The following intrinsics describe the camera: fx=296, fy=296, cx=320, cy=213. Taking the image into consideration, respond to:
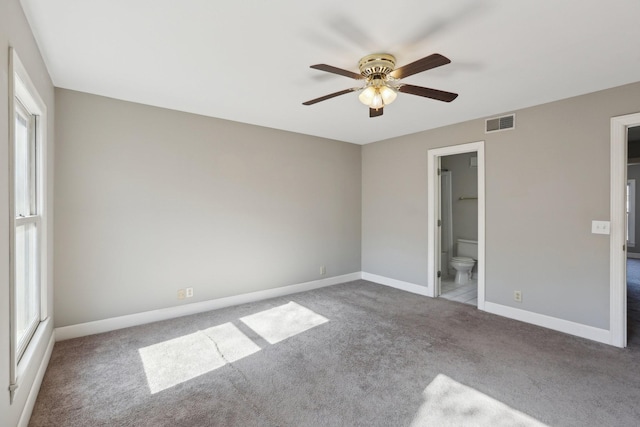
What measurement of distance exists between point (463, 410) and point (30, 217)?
329 cm

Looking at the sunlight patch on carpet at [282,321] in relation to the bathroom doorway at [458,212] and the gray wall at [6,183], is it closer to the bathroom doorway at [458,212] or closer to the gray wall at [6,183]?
the gray wall at [6,183]

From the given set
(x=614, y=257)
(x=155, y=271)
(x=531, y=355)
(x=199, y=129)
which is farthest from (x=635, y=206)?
(x=155, y=271)

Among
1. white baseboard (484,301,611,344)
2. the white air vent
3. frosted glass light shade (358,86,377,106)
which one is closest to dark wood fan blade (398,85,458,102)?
frosted glass light shade (358,86,377,106)

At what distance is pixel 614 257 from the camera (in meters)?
2.83

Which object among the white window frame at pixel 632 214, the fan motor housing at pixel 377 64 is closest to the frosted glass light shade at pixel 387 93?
the fan motor housing at pixel 377 64

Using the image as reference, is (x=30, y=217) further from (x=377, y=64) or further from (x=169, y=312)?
(x=377, y=64)

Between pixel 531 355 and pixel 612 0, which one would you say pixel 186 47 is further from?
pixel 531 355

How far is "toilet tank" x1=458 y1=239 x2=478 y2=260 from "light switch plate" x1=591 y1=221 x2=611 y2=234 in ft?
7.80

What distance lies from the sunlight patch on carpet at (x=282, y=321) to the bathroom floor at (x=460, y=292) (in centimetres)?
206

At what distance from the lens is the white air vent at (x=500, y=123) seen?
11.4 feet

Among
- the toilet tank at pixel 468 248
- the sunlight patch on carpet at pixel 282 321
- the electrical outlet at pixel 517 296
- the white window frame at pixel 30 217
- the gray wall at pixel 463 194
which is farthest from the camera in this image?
the gray wall at pixel 463 194

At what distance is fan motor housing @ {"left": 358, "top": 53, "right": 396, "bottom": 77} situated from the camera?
7.18ft

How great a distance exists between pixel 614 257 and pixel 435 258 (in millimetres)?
1891

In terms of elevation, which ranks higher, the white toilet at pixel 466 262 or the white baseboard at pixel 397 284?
the white toilet at pixel 466 262
